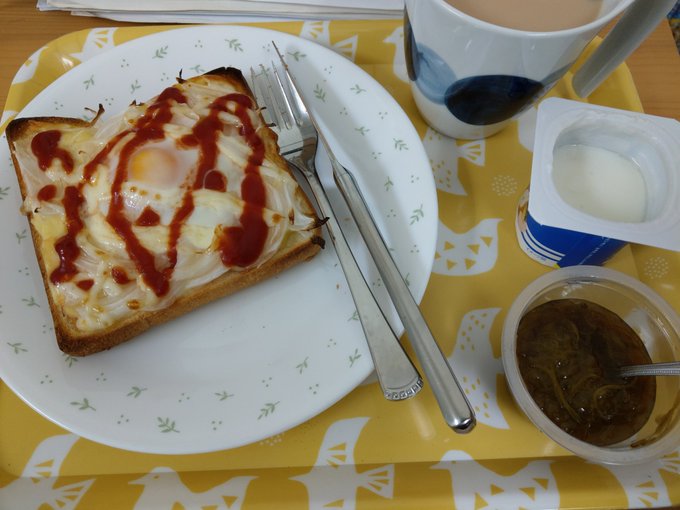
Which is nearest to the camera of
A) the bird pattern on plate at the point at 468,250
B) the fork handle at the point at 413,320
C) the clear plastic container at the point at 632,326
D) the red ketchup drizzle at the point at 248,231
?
the fork handle at the point at 413,320

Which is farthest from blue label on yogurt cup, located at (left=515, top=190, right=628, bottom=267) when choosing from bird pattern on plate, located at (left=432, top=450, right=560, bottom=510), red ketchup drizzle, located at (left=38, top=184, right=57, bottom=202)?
red ketchup drizzle, located at (left=38, top=184, right=57, bottom=202)

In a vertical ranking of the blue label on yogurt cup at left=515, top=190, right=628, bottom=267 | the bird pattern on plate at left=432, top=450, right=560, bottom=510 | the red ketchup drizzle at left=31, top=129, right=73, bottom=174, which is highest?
the red ketchup drizzle at left=31, top=129, right=73, bottom=174

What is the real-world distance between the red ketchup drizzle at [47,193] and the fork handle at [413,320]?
0.66m

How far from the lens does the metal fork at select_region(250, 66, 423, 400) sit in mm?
905

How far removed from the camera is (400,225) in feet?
3.75

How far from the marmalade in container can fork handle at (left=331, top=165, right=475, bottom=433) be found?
0.86 ft

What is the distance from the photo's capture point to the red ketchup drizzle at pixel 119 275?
1025 mm

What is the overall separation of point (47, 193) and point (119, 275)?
27 cm

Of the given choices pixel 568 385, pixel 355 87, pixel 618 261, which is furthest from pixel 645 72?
pixel 568 385

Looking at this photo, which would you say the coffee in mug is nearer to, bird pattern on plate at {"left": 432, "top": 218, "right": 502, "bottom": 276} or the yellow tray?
bird pattern on plate at {"left": 432, "top": 218, "right": 502, "bottom": 276}

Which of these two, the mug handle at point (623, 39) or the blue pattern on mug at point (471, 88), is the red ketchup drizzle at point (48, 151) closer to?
the blue pattern on mug at point (471, 88)

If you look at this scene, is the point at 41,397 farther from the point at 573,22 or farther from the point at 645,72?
the point at 645,72

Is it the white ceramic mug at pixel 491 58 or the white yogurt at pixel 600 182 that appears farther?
the white yogurt at pixel 600 182

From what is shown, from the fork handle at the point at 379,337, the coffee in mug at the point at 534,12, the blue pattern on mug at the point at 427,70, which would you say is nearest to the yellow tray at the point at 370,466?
the fork handle at the point at 379,337
